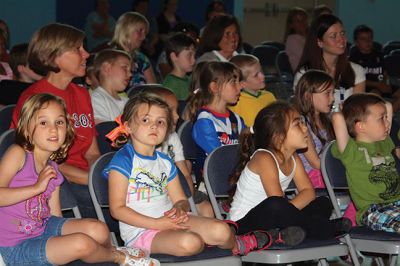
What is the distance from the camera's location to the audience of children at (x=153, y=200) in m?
3.86

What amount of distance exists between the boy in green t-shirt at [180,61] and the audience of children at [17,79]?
1207mm

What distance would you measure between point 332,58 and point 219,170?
88.6 inches

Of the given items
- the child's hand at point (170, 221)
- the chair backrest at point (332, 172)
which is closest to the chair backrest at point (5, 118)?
the child's hand at point (170, 221)

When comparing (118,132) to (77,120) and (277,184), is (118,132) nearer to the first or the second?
(77,120)

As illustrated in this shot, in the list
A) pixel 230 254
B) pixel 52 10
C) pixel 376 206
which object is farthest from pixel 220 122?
pixel 52 10

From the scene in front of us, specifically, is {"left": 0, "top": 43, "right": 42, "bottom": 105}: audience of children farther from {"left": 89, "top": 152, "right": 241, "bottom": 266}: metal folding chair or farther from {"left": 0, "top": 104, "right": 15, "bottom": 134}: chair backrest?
{"left": 89, "top": 152, "right": 241, "bottom": 266}: metal folding chair

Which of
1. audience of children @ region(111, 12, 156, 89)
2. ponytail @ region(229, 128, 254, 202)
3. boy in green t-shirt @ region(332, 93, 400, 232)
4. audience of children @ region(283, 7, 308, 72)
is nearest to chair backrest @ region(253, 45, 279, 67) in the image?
audience of children @ region(283, 7, 308, 72)

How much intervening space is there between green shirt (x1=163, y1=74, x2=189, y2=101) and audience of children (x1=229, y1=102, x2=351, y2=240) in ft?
7.66

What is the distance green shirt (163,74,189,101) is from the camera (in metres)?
6.87

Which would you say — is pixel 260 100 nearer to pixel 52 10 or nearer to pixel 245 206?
pixel 245 206

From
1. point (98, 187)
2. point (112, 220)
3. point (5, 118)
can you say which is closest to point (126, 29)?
point (5, 118)

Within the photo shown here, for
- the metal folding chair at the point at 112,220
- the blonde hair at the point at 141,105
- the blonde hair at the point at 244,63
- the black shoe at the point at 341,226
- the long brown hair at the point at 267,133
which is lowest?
the black shoe at the point at 341,226

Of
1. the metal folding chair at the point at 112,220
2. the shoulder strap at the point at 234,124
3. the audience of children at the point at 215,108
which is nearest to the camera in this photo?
the metal folding chair at the point at 112,220

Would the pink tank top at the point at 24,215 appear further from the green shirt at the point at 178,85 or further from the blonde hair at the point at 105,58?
the green shirt at the point at 178,85
